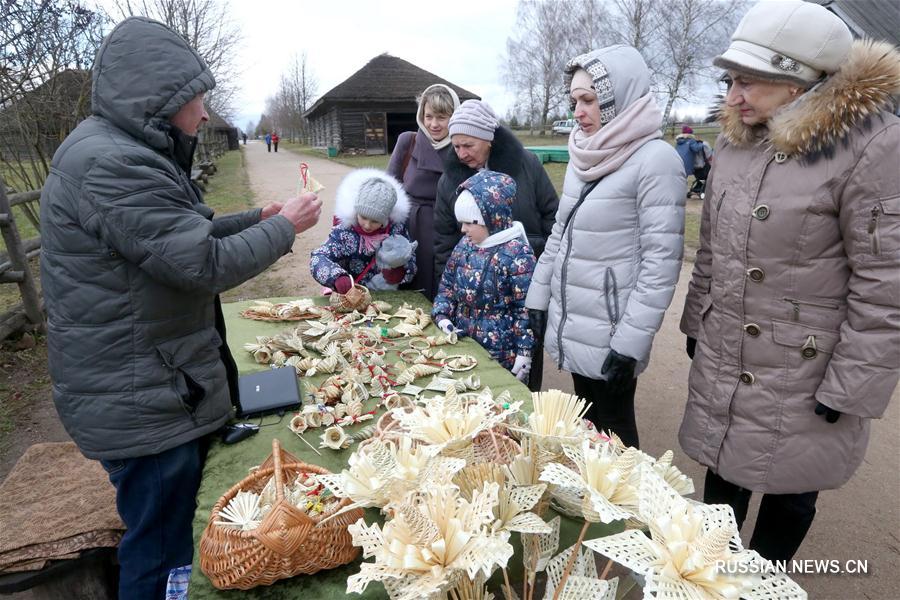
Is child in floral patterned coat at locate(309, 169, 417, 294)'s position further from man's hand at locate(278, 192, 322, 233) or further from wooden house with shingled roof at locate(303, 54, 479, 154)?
wooden house with shingled roof at locate(303, 54, 479, 154)

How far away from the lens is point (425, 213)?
3.27 metres

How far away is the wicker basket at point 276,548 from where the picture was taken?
43.6 inches

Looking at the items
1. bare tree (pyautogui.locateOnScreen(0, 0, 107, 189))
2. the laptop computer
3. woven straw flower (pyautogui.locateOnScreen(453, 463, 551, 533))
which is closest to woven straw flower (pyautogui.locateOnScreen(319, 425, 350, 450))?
the laptop computer

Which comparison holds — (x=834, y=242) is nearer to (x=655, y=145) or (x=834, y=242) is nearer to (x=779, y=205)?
(x=779, y=205)

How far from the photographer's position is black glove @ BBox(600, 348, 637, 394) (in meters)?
1.94

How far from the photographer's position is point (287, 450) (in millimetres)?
1728

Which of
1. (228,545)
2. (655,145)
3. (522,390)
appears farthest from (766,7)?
(228,545)

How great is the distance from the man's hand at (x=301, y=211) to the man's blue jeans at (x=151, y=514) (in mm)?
763

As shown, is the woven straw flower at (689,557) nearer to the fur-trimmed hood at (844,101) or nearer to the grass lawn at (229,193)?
the fur-trimmed hood at (844,101)

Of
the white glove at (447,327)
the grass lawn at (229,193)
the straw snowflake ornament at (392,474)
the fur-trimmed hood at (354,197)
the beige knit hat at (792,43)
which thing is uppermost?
the beige knit hat at (792,43)

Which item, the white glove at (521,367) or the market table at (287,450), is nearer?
the market table at (287,450)

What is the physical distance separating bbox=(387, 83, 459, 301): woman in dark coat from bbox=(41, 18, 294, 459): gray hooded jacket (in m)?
1.73

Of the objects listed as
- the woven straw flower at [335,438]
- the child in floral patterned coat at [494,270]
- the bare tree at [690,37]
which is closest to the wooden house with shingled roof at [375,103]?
the bare tree at [690,37]

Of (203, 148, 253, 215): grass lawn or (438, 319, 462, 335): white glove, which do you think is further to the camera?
(203, 148, 253, 215): grass lawn
